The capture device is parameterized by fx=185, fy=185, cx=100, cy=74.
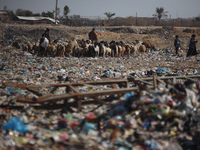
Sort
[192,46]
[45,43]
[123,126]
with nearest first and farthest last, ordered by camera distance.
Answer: [123,126] < [45,43] < [192,46]

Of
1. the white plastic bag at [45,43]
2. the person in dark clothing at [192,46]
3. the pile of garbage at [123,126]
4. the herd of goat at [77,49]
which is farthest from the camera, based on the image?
the person in dark clothing at [192,46]

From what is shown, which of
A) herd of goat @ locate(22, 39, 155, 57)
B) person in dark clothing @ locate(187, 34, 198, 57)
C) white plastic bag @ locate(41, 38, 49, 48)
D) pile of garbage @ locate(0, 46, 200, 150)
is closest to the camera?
pile of garbage @ locate(0, 46, 200, 150)

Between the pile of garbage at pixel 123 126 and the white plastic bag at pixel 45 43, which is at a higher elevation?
the white plastic bag at pixel 45 43

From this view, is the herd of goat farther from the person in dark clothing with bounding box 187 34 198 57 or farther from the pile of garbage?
the pile of garbage

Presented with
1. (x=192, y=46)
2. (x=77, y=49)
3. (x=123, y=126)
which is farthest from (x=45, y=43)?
(x=192, y=46)

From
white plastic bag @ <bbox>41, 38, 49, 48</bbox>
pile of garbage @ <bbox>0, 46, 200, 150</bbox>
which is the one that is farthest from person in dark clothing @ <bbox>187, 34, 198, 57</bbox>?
pile of garbage @ <bbox>0, 46, 200, 150</bbox>

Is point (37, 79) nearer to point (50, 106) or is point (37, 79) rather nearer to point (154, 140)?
point (50, 106)

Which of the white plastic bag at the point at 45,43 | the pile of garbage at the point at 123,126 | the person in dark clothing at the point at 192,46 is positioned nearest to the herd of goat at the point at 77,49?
the white plastic bag at the point at 45,43

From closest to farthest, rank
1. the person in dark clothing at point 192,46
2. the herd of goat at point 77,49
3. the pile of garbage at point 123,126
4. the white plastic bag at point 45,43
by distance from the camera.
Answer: the pile of garbage at point 123,126
the white plastic bag at point 45,43
the herd of goat at point 77,49
the person in dark clothing at point 192,46

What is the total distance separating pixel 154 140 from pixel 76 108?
1.63 m

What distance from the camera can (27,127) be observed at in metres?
2.81

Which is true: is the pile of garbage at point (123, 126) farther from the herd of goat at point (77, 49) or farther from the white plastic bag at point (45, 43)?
the herd of goat at point (77, 49)

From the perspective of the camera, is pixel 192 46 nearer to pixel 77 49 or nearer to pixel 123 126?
pixel 77 49

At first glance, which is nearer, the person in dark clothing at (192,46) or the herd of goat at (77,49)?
the herd of goat at (77,49)
